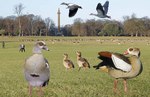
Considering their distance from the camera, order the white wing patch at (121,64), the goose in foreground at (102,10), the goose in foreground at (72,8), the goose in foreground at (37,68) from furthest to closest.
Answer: the white wing patch at (121,64) < the goose in foreground at (37,68) < the goose in foreground at (72,8) < the goose in foreground at (102,10)

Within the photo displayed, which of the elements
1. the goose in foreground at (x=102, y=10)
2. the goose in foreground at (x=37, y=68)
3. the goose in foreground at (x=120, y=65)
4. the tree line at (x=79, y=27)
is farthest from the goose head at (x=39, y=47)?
the tree line at (x=79, y=27)

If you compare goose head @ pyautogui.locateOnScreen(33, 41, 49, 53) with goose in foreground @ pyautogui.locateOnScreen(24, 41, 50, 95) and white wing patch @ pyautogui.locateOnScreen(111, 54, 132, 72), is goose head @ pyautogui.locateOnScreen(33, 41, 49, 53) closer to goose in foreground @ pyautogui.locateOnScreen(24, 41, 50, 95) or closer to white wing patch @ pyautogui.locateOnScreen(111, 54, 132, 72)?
goose in foreground @ pyautogui.locateOnScreen(24, 41, 50, 95)

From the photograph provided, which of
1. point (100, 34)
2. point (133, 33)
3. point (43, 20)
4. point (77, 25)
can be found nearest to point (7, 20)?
point (43, 20)

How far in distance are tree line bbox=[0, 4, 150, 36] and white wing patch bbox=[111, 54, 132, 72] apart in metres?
113

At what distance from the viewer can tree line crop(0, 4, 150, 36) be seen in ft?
411

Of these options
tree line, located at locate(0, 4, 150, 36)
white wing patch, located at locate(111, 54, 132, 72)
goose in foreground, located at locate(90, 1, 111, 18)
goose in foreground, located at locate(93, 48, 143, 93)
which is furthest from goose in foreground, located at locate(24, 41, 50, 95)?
tree line, located at locate(0, 4, 150, 36)

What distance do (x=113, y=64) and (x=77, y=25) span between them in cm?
12175

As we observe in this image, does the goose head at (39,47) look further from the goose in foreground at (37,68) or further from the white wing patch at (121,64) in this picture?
the white wing patch at (121,64)

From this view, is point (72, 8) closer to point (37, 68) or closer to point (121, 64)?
point (37, 68)

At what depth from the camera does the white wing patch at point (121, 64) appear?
8.15 meters

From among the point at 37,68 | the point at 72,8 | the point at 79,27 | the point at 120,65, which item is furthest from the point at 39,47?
the point at 79,27

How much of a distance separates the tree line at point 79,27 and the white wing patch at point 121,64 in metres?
113

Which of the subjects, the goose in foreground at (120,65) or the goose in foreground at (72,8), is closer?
the goose in foreground at (72,8)

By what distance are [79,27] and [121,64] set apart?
122 metres
